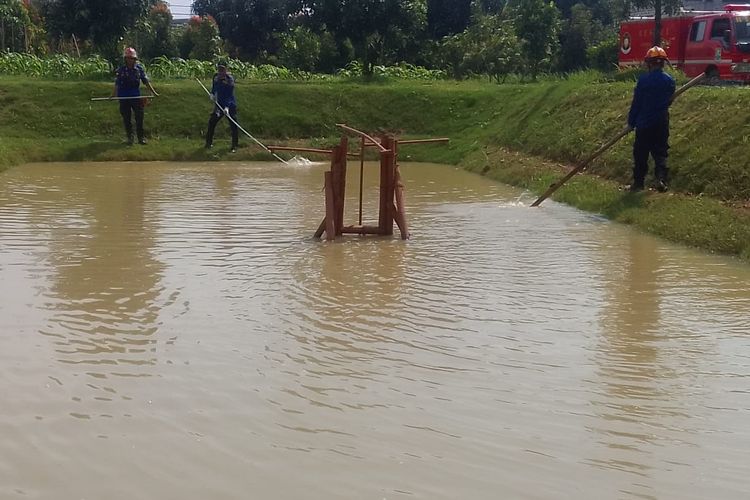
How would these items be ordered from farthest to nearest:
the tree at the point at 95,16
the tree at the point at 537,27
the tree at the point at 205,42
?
the tree at the point at 205,42
the tree at the point at 537,27
the tree at the point at 95,16

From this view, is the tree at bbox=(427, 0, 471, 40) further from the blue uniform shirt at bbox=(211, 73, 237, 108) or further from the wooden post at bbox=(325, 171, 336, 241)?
the wooden post at bbox=(325, 171, 336, 241)

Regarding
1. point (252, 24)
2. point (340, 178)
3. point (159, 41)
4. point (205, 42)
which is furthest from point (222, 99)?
point (252, 24)

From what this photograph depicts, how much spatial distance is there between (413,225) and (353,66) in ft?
69.2

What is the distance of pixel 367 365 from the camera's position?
6098 millimetres

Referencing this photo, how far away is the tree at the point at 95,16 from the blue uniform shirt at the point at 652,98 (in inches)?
651

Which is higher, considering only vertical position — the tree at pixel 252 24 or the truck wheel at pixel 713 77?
the tree at pixel 252 24

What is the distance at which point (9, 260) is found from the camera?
30.4ft

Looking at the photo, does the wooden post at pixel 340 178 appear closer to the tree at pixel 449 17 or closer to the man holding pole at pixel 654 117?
the man holding pole at pixel 654 117

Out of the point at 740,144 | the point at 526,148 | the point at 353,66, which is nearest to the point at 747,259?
the point at 740,144

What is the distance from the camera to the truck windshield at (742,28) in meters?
23.4

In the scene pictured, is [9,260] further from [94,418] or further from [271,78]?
[271,78]

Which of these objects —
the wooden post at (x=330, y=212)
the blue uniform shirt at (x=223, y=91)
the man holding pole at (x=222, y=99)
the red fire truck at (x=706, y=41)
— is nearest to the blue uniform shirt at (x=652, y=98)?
the wooden post at (x=330, y=212)

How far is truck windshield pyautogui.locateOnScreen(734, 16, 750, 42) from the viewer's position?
2344cm

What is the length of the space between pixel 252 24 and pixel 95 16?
27.3 metres
